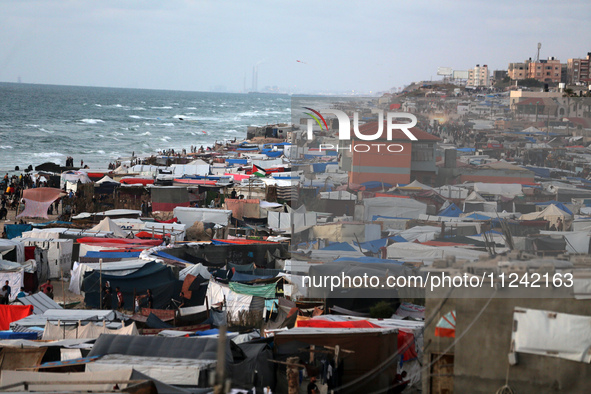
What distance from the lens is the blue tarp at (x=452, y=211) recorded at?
13.6 m

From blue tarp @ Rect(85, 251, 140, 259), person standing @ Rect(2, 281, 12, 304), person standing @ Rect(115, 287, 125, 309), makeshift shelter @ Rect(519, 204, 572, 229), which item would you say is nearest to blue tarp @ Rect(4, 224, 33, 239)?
blue tarp @ Rect(85, 251, 140, 259)

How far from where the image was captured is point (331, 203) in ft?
46.4

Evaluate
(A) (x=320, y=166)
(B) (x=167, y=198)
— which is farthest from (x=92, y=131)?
(A) (x=320, y=166)

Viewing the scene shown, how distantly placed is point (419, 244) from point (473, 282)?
4.77 m

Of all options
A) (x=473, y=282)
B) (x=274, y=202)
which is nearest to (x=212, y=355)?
(x=473, y=282)

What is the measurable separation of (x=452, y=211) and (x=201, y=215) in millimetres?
10283

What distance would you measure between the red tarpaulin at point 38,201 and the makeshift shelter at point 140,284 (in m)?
11.0

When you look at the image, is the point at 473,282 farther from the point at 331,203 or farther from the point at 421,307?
the point at 331,203

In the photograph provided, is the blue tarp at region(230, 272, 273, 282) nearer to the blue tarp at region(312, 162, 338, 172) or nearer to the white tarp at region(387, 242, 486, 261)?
the blue tarp at region(312, 162, 338, 172)

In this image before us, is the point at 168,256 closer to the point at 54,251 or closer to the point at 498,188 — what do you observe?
the point at 54,251

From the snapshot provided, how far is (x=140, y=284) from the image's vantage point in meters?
13.9

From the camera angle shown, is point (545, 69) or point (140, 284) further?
point (545, 69)

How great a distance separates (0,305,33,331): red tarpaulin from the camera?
11.3 m

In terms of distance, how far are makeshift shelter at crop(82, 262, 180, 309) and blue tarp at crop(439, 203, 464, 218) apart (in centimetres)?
563
